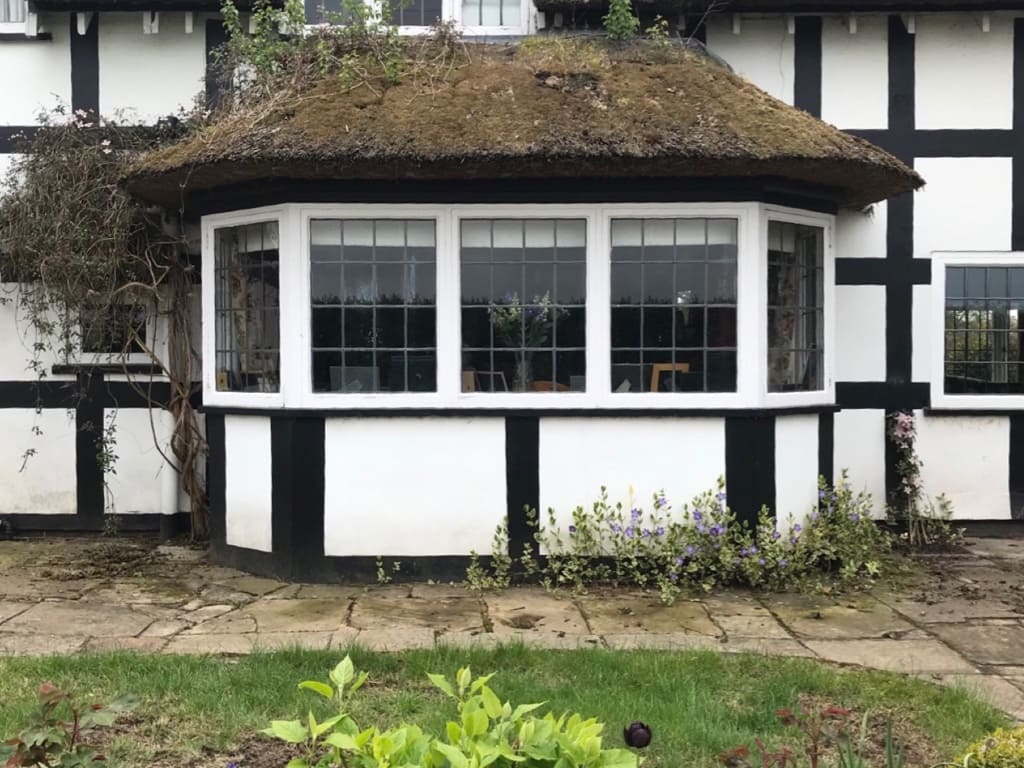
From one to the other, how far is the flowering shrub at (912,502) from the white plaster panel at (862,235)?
134 centimetres

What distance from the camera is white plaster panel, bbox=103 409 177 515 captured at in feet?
24.5

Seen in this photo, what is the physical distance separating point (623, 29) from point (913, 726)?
533 cm

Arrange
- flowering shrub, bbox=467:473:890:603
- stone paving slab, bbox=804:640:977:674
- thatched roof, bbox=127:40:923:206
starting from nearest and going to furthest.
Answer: stone paving slab, bbox=804:640:977:674, thatched roof, bbox=127:40:923:206, flowering shrub, bbox=467:473:890:603

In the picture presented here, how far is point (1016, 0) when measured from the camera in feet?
23.2

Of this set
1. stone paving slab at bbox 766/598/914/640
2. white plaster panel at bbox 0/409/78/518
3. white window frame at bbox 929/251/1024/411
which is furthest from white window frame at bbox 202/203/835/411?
white plaster panel at bbox 0/409/78/518

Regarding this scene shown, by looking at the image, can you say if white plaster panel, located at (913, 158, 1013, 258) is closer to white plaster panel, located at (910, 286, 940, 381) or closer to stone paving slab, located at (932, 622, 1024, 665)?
white plaster panel, located at (910, 286, 940, 381)

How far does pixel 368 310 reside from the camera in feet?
19.8

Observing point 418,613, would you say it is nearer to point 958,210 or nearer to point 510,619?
point 510,619

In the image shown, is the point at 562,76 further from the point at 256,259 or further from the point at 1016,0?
the point at 1016,0

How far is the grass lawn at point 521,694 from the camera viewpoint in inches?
130

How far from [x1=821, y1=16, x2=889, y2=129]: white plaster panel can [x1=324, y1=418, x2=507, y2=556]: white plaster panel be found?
4.00 meters

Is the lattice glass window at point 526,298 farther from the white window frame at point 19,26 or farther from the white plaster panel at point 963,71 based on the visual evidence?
the white window frame at point 19,26

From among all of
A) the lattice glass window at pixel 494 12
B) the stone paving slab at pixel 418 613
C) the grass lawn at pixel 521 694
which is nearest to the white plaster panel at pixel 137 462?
the stone paving slab at pixel 418 613

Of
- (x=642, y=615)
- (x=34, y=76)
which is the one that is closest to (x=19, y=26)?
(x=34, y=76)
